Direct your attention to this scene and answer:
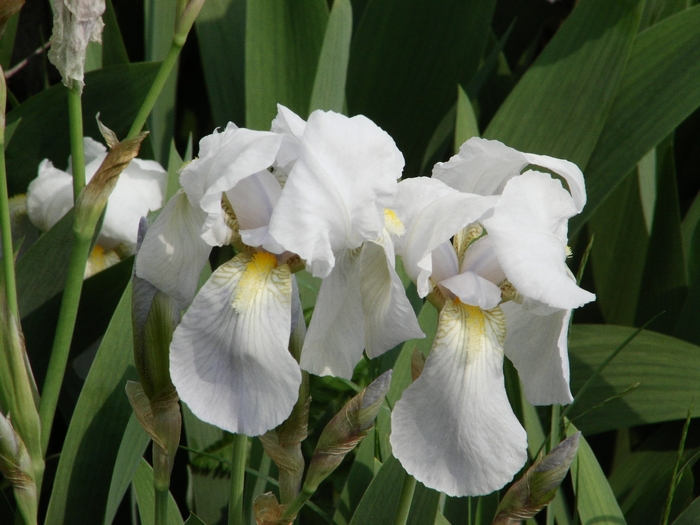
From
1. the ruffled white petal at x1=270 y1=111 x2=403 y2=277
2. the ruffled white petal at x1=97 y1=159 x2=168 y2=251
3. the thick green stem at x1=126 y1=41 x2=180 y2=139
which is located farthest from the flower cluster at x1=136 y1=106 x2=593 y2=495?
the ruffled white petal at x1=97 y1=159 x2=168 y2=251

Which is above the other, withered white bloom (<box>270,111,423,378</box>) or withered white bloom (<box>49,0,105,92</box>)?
withered white bloom (<box>49,0,105,92</box>)

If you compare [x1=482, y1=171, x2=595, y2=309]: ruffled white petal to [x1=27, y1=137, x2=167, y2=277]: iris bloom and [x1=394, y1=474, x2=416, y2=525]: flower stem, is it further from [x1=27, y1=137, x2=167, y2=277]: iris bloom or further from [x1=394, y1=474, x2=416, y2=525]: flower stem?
[x1=27, y1=137, x2=167, y2=277]: iris bloom

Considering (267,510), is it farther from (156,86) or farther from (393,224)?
(156,86)

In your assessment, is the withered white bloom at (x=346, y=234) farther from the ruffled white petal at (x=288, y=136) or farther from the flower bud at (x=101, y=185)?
the flower bud at (x=101, y=185)

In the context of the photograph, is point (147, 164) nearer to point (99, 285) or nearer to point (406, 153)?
point (99, 285)

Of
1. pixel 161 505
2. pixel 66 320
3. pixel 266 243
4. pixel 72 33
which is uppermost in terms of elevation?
pixel 72 33

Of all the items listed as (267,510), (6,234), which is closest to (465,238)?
(267,510)
